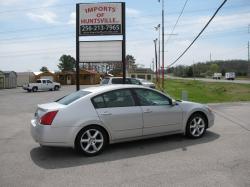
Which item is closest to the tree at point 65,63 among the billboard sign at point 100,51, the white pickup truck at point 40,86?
the white pickup truck at point 40,86

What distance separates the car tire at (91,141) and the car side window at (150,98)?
120cm

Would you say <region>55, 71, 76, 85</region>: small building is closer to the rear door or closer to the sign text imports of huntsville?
the sign text imports of huntsville

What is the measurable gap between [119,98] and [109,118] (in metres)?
0.55

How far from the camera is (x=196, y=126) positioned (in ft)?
25.5

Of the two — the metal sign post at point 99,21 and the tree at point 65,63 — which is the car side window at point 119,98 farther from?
the tree at point 65,63

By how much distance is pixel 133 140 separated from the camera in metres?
7.14

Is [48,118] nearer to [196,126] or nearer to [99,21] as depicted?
[196,126]

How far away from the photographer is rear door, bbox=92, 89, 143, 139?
6654 mm

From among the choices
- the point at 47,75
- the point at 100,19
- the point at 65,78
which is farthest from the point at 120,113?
the point at 47,75

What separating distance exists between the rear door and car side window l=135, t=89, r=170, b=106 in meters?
0.22

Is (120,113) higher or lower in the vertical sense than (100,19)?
lower

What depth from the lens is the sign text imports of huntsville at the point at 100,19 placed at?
1439 centimetres

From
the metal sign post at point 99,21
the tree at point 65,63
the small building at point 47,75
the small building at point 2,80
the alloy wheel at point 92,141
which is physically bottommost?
the alloy wheel at point 92,141

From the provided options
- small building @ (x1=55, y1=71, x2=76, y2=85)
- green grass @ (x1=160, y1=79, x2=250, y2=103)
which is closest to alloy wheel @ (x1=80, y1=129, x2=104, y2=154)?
green grass @ (x1=160, y1=79, x2=250, y2=103)
